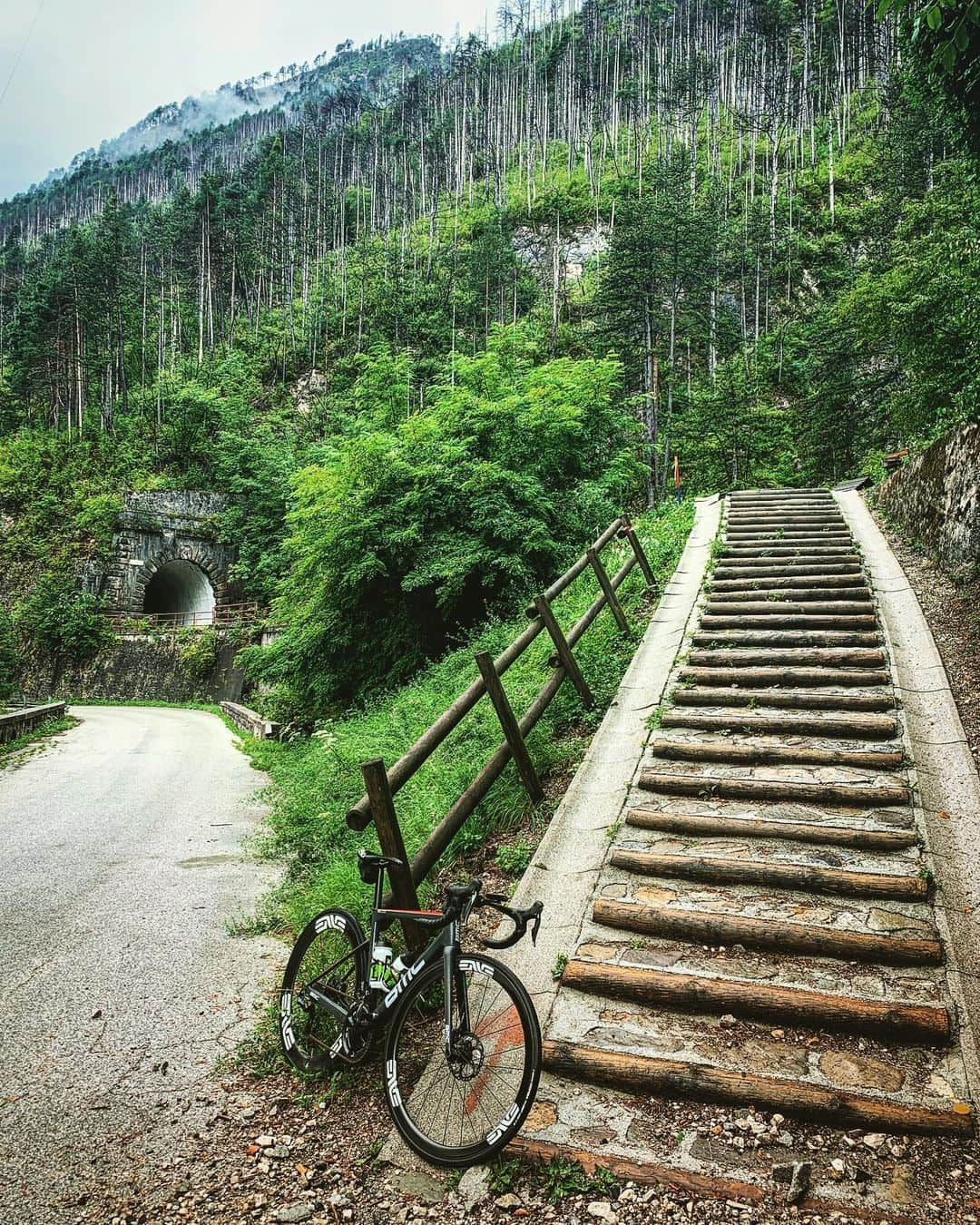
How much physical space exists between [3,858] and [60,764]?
5724mm

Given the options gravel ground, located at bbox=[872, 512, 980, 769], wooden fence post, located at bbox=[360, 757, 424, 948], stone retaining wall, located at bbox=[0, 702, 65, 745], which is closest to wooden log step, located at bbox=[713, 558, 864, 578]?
gravel ground, located at bbox=[872, 512, 980, 769]

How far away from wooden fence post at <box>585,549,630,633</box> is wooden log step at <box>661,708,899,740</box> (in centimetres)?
182

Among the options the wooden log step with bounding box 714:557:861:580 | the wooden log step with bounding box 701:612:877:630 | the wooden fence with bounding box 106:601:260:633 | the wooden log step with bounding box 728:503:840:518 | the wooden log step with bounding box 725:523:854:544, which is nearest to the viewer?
the wooden log step with bounding box 701:612:877:630

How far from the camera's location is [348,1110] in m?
2.78

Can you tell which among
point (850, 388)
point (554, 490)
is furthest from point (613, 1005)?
point (850, 388)

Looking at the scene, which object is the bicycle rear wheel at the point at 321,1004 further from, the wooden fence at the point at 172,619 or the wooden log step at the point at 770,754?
the wooden fence at the point at 172,619

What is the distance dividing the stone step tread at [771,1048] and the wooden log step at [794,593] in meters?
5.25

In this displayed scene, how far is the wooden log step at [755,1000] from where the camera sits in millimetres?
2627

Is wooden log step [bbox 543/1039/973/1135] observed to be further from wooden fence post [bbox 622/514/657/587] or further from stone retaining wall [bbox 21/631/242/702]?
stone retaining wall [bbox 21/631/242/702]

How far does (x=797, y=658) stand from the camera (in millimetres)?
6043

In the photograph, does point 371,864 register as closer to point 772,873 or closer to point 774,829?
point 772,873

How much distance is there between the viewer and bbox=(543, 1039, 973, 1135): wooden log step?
230 centimetres

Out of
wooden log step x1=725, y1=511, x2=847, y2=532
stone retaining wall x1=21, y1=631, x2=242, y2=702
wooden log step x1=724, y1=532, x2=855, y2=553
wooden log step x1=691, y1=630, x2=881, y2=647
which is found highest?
wooden log step x1=725, y1=511, x2=847, y2=532

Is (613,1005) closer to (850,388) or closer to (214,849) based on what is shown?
(214,849)
